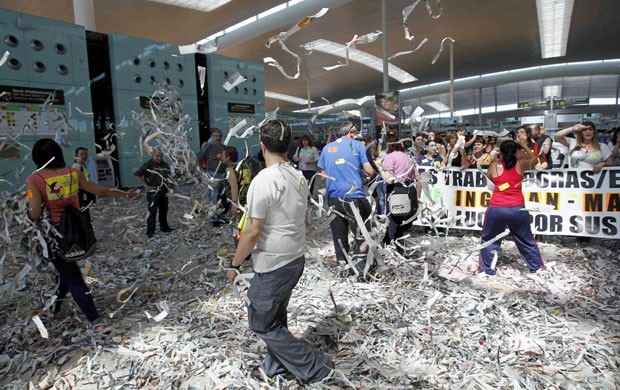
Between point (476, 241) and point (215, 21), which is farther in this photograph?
point (215, 21)

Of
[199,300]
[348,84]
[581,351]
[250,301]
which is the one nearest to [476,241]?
[581,351]

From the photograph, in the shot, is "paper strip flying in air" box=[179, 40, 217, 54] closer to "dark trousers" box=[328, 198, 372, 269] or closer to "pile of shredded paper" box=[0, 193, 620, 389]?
"dark trousers" box=[328, 198, 372, 269]

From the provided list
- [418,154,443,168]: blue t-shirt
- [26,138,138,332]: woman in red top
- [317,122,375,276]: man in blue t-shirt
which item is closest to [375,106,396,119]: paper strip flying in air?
[418,154,443,168]: blue t-shirt

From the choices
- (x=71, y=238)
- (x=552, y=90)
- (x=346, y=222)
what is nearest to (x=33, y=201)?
(x=71, y=238)

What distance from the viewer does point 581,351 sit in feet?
9.38

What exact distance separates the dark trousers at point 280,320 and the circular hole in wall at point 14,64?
34.6 ft

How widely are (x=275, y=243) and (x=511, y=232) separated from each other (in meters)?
3.19

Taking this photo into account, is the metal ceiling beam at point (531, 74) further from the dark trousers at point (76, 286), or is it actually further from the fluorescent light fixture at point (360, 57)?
the dark trousers at point (76, 286)

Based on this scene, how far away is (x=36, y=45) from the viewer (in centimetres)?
974

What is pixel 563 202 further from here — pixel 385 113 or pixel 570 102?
pixel 570 102

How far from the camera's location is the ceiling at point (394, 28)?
18250 millimetres

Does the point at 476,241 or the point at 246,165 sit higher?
the point at 246,165

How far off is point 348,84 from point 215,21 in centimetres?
1690

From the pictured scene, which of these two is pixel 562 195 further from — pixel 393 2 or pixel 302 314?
pixel 393 2
